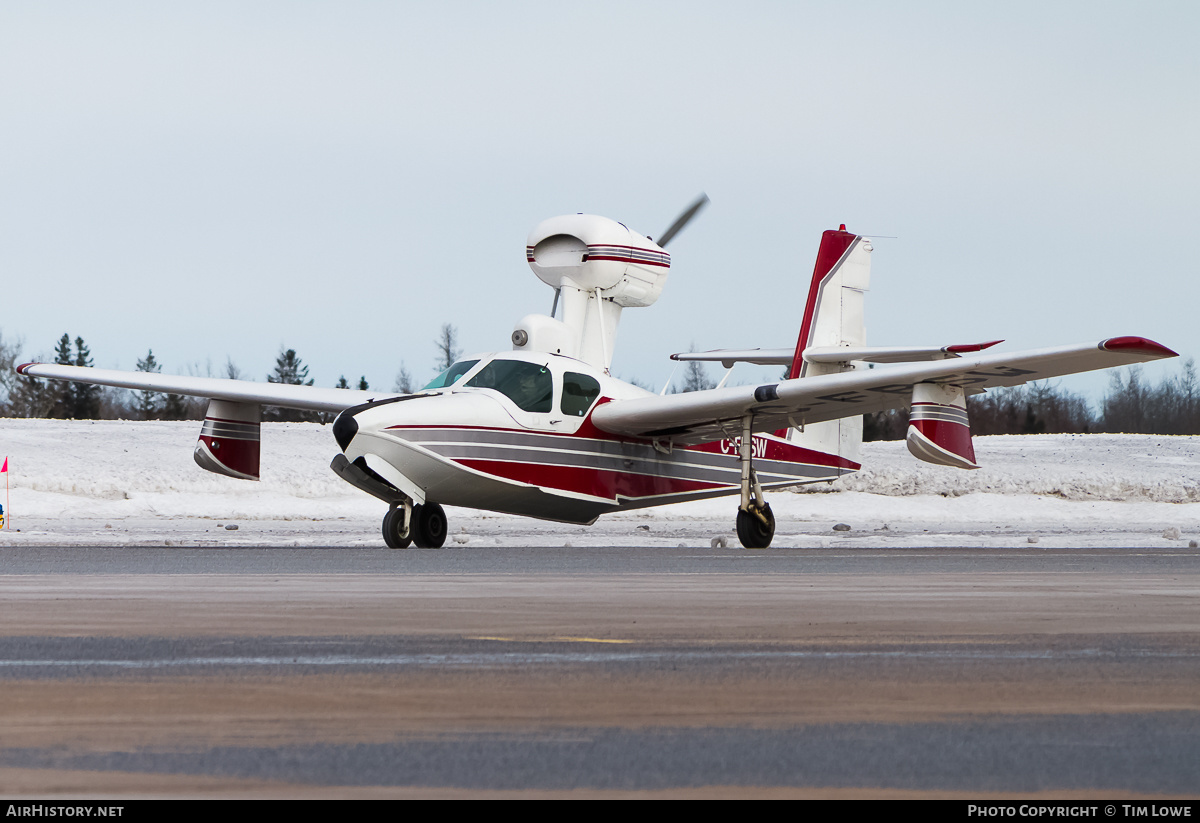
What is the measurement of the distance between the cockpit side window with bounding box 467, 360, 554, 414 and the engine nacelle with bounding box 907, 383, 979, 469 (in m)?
4.64

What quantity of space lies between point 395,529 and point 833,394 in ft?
19.6

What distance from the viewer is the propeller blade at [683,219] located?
2112 centimetres

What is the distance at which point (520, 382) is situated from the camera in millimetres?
16766

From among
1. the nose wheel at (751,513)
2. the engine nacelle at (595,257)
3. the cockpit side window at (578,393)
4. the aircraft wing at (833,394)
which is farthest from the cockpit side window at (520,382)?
the engine nacelle at (595,257)

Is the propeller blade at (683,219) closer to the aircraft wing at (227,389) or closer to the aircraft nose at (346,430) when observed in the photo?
the aircraft wing at (227,389)

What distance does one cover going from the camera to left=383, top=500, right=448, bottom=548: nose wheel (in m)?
15.4

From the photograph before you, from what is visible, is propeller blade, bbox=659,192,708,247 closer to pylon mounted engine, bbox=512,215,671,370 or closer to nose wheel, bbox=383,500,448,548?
pylon mounted engine, bbox=512,215,671,370

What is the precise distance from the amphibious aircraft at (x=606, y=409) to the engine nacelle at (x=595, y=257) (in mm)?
23

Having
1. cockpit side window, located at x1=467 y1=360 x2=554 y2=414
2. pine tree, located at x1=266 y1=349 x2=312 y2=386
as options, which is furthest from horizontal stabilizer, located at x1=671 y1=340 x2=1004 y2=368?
pine tree, located at x1=266 y1=349 x2=312 y2=386

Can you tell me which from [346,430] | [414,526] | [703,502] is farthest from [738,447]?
[703,502]

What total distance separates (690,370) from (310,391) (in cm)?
7470

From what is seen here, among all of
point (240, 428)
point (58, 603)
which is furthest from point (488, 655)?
point (240, 428)

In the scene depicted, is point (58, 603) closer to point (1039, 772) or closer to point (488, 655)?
point (488, 655)

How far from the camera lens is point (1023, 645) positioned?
374 cm
